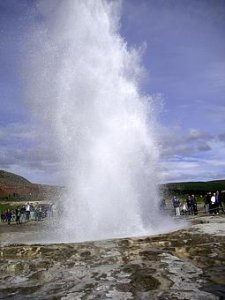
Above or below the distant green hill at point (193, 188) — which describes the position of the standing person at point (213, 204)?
below

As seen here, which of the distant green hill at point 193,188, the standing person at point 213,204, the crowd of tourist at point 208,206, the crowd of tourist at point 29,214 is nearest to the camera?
the crowd of tourist at point 208,206

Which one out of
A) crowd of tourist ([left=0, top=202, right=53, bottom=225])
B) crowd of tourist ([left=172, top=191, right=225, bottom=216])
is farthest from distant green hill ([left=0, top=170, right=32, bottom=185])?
crowd of tourist ([left=172, top=191, right=225, bottom=216])

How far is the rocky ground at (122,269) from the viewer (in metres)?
8.65

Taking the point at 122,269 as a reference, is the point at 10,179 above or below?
above

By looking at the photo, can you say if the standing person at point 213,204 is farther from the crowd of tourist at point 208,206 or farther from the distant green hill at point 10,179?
the distant green hill at point 10,179

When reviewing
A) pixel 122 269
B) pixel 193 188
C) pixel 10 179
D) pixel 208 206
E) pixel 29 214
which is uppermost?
pixel 10 179

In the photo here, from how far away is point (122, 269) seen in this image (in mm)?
10367

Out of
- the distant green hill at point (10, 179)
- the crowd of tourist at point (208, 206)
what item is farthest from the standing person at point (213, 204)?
the distant green hill at point (10, 179)

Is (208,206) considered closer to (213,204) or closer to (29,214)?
(213,204)

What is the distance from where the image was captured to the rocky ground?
28.4 feet

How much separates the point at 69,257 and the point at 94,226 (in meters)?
5.58

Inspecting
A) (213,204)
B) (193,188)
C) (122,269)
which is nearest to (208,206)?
(213,204)

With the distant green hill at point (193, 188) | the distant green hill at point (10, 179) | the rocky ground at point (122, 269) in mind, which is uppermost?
the distant green hill at point (10, 179)

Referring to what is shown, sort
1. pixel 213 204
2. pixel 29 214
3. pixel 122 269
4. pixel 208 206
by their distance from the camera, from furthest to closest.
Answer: pixel 29 214 → pixel 208 206 → pixel 213 204 → pixel 122 269
